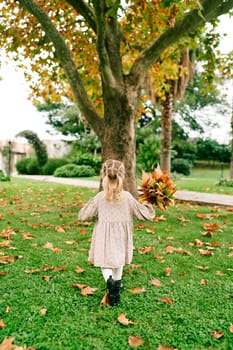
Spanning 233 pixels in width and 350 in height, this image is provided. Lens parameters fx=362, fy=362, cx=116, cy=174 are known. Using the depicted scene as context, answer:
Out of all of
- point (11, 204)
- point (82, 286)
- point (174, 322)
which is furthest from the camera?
point (11, 204)

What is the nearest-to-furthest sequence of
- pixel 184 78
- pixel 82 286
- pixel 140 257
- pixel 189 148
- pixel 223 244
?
pixel 82 286
pixel 140 257
pixel 223 244
pixel 184 78
pixel 189 148

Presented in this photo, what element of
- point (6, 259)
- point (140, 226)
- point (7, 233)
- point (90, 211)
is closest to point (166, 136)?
point (140, 226)

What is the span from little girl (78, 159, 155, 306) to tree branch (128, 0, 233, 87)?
147 inches

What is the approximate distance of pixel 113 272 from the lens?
11.9 ft

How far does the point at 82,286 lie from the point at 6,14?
8.15 meters

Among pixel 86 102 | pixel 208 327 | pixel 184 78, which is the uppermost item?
pixel 184 78

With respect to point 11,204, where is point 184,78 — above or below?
above

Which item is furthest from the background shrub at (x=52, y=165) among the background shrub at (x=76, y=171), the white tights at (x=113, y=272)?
the white tights at (x=113, y=272)

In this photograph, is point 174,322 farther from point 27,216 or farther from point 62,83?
point 62,83

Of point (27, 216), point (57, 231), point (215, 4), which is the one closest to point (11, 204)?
point (27, 216)

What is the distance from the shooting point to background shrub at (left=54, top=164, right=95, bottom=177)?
66.9 feet

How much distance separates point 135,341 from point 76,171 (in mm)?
17969

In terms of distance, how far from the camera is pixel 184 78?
1380 cm

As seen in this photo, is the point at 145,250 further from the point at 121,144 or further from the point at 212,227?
the point at 121,144
